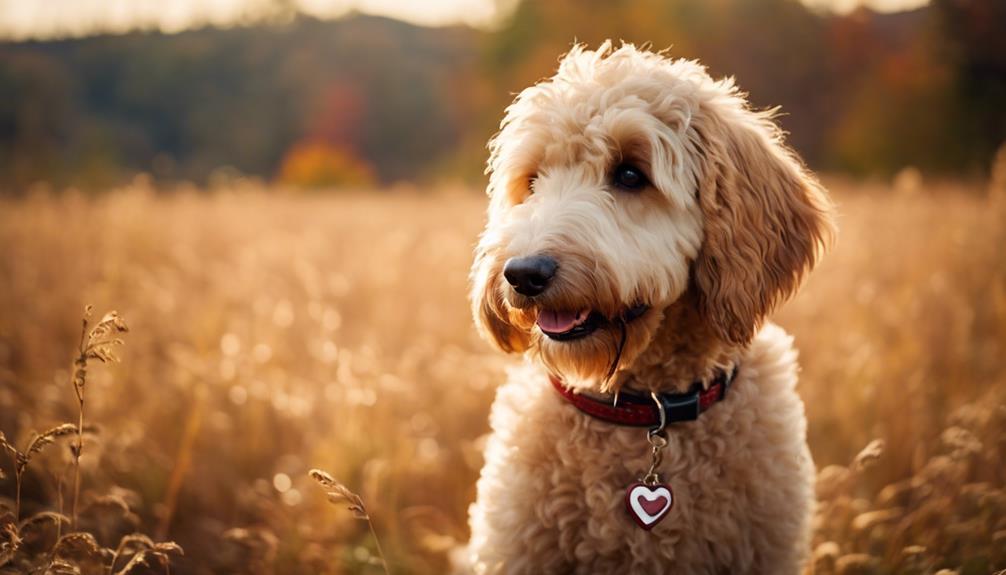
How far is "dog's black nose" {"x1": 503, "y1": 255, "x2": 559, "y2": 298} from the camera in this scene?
209cm

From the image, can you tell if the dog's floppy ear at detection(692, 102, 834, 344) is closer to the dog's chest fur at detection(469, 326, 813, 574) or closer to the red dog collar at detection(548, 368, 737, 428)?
the red dog collar at detection(548, 368, 737, 428)

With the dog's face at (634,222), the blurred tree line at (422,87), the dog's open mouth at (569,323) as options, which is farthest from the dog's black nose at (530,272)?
the blurred tree line at (422,87)

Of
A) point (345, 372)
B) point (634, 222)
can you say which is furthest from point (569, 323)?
point (345, 372)

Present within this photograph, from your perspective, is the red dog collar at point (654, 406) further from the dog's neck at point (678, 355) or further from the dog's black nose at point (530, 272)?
the dog's black nose at point (530, 272)

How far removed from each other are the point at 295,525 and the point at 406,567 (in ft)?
1.91

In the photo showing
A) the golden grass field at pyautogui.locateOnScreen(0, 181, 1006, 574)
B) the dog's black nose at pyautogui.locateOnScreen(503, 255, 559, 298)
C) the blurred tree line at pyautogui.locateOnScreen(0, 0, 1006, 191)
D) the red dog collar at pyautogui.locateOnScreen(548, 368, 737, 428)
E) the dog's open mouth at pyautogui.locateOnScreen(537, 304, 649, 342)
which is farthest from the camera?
the blurred tree line at pyautogui.locateOnScreen(0, 0, 1006, 191)

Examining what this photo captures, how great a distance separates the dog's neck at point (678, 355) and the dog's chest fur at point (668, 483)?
0.14m

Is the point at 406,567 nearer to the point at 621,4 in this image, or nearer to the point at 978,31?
the point at 978,31

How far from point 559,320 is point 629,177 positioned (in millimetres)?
605

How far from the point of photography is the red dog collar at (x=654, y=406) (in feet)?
7.61

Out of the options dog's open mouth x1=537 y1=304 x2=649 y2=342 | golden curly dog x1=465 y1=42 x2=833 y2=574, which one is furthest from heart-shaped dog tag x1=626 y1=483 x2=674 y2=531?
dog's open mouth x1=537 y1=304 x2=649 y2=342

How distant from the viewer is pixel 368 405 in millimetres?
3596

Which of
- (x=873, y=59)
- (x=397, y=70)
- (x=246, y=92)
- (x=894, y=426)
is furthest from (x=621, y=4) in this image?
(x=894, y=426)

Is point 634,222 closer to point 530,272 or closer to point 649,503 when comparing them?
point 530,272
